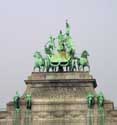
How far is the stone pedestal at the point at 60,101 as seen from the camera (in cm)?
6188

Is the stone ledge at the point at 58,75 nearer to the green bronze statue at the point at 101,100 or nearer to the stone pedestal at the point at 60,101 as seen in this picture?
the stone pedestal at the point at 60,101

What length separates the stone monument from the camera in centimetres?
6091

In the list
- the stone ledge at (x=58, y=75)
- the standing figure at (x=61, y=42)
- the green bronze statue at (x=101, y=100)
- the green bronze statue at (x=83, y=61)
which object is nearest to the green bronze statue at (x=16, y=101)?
the stone ledge at (x=58, y=75)

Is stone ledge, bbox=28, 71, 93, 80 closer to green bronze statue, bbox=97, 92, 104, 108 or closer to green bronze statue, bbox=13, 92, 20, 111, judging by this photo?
green bronze statue, bbox=97, 92, 104, 108

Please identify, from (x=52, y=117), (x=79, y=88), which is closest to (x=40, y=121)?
(x=52, y=117)

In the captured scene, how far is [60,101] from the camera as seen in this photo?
207ft

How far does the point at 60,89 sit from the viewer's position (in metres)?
64.9

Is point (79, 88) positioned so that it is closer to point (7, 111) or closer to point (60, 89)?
point (60, 89)

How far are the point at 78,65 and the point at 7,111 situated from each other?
866cm

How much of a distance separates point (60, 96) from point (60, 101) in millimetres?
1030

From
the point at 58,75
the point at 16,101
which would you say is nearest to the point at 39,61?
the point at 58,75

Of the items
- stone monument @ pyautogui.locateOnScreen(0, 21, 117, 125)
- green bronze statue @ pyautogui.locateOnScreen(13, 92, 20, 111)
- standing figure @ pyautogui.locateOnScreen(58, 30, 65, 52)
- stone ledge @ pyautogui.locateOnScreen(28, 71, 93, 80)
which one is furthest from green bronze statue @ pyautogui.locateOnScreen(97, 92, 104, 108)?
standing figure @ pyautogui.locateOnScreen(58, 30, 65, 52)

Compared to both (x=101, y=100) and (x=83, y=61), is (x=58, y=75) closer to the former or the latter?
(x=83, y=61)

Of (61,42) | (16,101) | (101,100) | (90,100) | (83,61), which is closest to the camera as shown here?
(101,100)
